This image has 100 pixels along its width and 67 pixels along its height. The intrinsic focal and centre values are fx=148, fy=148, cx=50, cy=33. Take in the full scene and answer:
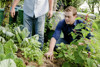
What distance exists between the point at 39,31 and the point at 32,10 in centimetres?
50

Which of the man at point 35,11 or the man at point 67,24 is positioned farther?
the man at point 35,11

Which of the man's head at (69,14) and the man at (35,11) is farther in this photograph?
the man at (35,11)

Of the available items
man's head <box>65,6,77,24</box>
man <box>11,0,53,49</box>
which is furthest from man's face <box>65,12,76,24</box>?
man <box>11,0,53,49</box>

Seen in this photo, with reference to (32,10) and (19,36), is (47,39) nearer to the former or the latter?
(32,10)

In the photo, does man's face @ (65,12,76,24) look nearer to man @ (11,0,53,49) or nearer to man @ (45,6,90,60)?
man @ (45,6,90,60)

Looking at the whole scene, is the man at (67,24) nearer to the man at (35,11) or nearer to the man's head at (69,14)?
the man's head at (69,14)

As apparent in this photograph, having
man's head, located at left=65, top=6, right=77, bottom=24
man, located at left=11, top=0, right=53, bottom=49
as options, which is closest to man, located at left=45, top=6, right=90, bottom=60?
man's head, located at left=65, top=6, right=77, bottom=24

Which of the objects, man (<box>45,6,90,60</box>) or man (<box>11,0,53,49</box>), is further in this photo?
man (<box>11,0,53,49</box>)

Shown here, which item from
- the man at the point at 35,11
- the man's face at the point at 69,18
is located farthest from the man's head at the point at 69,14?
the man at the point at 35,11

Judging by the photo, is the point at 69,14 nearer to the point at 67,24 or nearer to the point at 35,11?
the point at 67,24

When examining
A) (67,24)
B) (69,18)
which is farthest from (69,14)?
(67,24)

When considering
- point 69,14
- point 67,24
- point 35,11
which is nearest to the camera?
point 69,14

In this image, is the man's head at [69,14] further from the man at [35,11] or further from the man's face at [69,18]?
the man at [35,11]

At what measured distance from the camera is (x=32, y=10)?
10.2ft
